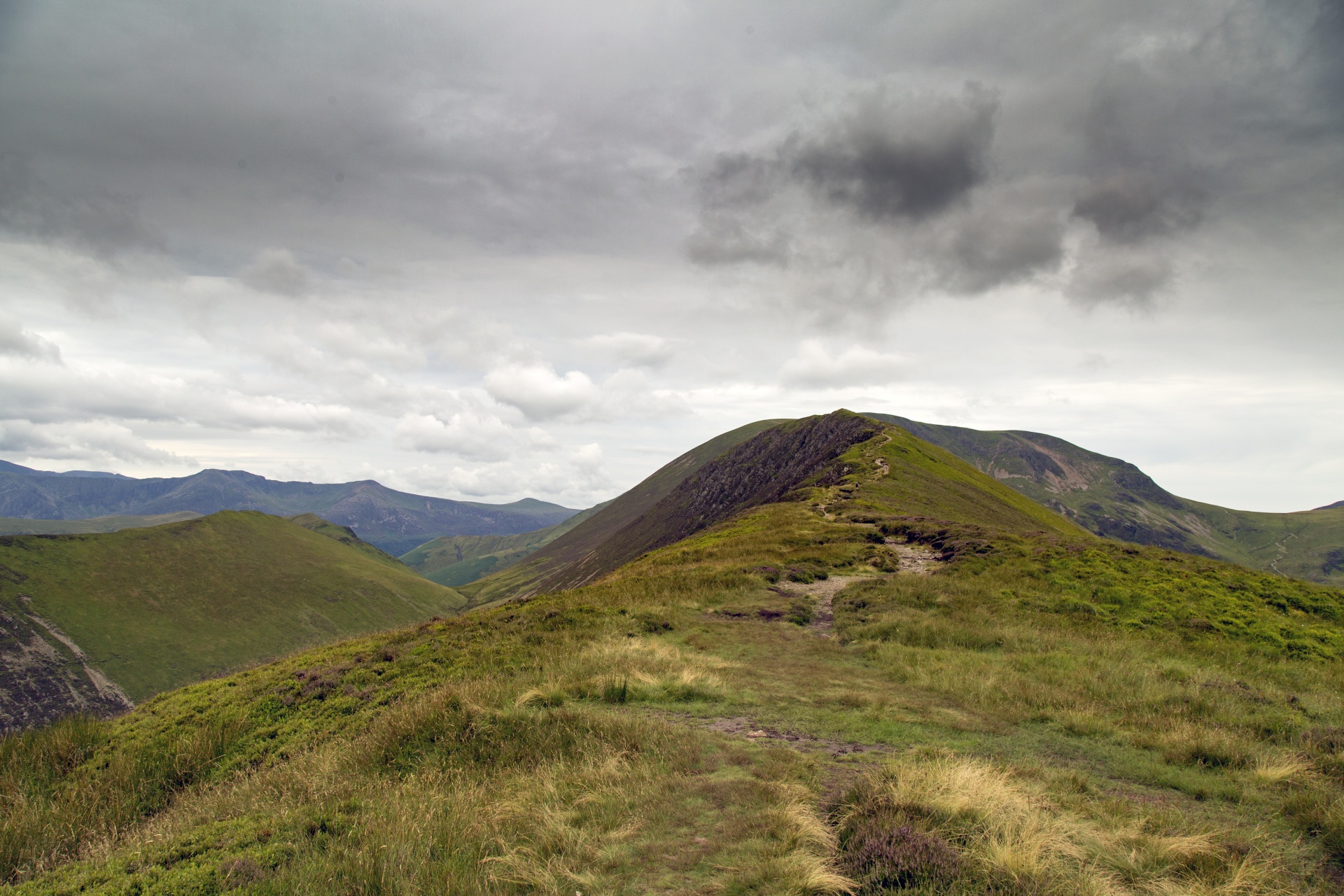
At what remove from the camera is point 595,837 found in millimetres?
6398

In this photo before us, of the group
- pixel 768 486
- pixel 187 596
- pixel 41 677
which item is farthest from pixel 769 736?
pixel 187 596

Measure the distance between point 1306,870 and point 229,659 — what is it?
152 meters

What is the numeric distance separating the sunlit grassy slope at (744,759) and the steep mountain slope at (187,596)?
84170 millimetres

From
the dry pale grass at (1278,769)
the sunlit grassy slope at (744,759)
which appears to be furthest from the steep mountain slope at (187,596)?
the dry pale grass at (1278,769)

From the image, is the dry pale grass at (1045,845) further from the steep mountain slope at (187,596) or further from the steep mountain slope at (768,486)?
the steep mountain slope at (187,596)

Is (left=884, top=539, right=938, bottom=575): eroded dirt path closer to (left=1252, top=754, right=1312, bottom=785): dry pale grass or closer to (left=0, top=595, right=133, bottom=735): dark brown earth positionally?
(left=1252, top=754, right=1312, bottom=785): dry pale grass

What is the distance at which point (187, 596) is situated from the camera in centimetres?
13275

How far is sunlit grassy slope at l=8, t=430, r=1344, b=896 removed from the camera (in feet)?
18.8

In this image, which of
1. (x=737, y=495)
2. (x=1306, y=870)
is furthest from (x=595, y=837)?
(x=737, y=495)

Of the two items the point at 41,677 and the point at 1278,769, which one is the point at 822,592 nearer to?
the point at 1278,769

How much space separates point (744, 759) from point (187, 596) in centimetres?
17144

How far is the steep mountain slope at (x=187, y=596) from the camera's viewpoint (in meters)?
109

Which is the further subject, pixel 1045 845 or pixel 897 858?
pixel 1045 845

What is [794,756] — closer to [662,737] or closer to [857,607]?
[662,737]
